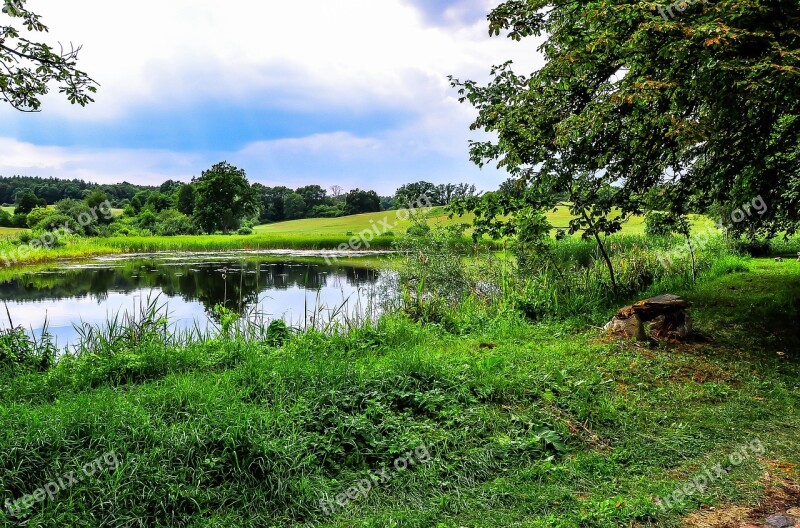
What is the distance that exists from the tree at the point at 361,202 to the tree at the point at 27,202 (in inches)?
1567

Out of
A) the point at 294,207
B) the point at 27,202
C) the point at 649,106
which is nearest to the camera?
the point at 649,106

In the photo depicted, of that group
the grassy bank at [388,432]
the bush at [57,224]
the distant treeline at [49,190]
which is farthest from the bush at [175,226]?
the grassy bank at [388,432]

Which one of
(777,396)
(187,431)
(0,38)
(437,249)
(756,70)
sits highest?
(0,38)

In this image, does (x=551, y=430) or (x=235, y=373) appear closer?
(x=551, y=430)

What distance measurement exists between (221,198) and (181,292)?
4343 centimetres

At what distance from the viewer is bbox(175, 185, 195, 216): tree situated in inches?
2783

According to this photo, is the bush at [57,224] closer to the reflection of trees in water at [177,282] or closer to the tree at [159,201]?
the reflection of trees in water at [177,282]

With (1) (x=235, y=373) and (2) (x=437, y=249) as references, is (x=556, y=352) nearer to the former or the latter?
(1) (x=235, y=373)

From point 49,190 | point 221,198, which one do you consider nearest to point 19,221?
point 49,190

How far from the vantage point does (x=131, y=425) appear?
3.30m

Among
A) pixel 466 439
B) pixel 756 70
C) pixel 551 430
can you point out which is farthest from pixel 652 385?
pixel 756 70

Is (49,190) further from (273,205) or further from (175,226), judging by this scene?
(273,205)

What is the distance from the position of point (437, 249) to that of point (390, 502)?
8.34 m

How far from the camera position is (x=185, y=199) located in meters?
70.9
